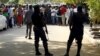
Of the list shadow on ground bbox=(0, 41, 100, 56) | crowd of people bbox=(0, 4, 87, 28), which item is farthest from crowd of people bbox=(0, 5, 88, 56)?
shadow on ground bbox=(0, 41, 100, 56)

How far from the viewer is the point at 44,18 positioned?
545 inches

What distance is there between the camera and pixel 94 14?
60.5 ft

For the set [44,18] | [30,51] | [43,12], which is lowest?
[43,12]

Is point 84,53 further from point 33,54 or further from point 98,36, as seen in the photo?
point 98,36

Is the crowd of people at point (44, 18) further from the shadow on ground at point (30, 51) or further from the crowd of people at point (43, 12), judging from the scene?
the shadow on ground at point (30, 51)

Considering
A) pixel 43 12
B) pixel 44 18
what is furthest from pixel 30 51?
pixel 43 12

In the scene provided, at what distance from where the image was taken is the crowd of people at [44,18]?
12281 millimetres

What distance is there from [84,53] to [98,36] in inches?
229

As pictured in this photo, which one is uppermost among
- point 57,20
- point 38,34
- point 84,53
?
point 38,34

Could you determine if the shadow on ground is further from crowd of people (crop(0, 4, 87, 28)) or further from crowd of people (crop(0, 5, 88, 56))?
crowd of people (crop(0, 4, 87, 28))

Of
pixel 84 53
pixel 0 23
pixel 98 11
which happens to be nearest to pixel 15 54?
pixel 84 53

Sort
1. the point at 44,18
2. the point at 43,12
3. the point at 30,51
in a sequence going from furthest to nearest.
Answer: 1. the point at 43,12
2. the point at 30,51
3. the point at 44,18

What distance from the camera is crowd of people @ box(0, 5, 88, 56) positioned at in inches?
484

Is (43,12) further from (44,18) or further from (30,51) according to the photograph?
(44,18)
